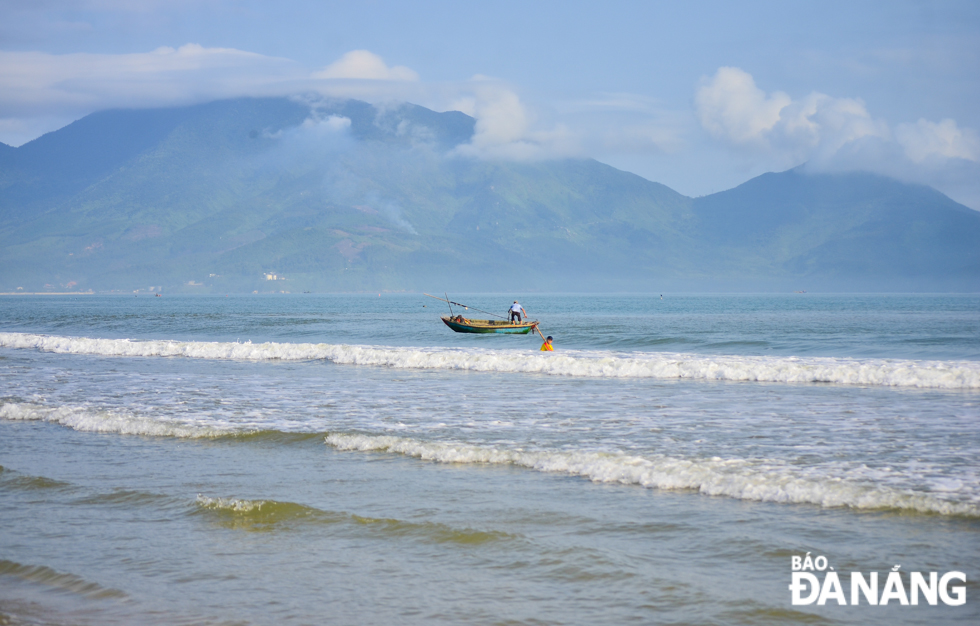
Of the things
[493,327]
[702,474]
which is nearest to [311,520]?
[702,474]

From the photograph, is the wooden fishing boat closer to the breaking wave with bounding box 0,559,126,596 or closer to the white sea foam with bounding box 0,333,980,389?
the white sea foam with bounding box 0,333,980,389

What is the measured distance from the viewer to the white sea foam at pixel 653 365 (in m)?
24.1

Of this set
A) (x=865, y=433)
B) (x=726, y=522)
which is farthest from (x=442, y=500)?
(x=865, y=433)

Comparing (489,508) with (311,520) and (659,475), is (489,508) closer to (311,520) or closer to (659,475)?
(311,520)

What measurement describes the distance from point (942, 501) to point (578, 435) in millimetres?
6265

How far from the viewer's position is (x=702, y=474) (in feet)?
35.5

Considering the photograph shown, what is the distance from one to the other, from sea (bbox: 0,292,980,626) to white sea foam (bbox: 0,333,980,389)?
2.90 meters

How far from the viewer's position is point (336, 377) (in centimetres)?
2641

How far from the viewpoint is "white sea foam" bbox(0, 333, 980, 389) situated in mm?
24094

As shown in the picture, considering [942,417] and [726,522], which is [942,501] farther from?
[942,417]

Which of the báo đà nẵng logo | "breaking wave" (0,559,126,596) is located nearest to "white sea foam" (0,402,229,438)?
"breaking wave" (0,559,126,596)

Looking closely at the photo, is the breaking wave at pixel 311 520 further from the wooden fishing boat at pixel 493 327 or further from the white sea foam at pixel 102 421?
the wooden fishing boat at pixel 493 327

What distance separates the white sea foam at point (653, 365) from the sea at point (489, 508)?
2.90 meters

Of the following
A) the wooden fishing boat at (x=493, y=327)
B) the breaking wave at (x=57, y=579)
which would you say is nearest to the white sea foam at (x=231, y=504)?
the breaking wave at (x=57, y=579)
